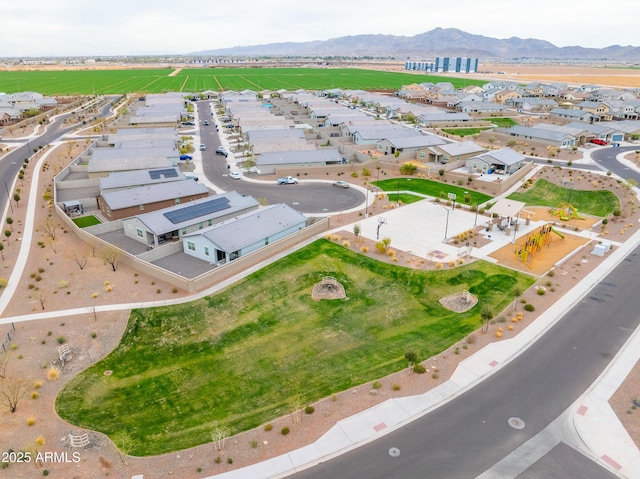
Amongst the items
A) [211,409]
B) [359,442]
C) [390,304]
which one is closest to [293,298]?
[390,304]

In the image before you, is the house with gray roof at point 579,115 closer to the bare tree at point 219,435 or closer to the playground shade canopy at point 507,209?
the playground shade canopy at point 507,209

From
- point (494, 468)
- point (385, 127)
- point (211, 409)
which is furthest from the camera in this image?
point (385, 127)

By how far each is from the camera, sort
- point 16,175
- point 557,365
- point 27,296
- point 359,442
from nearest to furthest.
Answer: point 359,442 < point 557,365 < point 27,296 < point 16,175

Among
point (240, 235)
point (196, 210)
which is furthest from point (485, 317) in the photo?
point (196, 210)

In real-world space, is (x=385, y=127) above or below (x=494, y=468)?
above

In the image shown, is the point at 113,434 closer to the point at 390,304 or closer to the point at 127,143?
the point at 390,304

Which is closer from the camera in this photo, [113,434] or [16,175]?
[113,434]
